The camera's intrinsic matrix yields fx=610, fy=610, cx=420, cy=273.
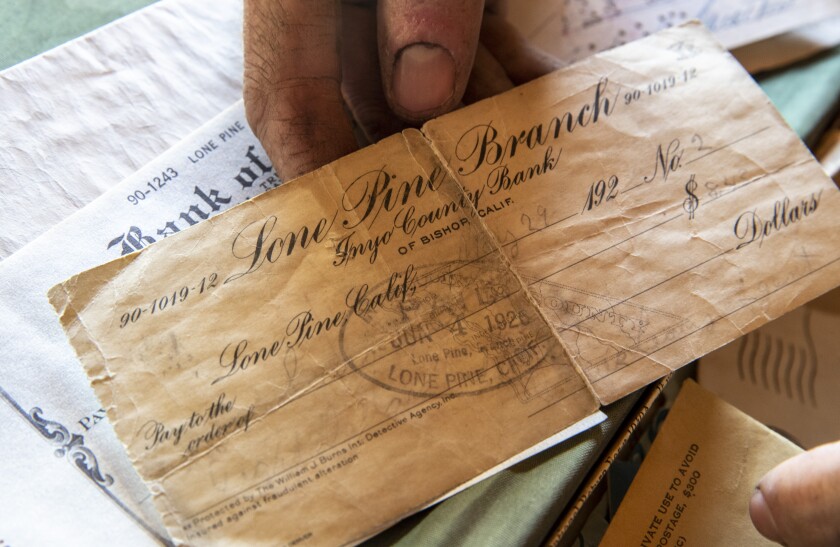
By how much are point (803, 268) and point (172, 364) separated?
1.16 feet

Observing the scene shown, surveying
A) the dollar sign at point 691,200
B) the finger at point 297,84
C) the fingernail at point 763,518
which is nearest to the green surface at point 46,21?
the finger at point 297,84

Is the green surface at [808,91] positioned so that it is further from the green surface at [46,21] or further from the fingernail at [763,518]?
the green surface at [46,21]

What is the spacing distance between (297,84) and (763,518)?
34 cm

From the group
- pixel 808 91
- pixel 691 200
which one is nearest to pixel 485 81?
pixel 691 200

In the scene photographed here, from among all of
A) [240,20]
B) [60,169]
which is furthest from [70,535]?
[240,20]

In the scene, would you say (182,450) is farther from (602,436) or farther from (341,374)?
(602,436)

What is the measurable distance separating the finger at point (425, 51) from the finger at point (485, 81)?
→ 53mm

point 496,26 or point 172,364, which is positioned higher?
point 496,26

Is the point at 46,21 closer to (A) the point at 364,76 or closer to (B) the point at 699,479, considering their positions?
(A) the point at 364,76

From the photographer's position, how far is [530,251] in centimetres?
34

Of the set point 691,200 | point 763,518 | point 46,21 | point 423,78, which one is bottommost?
point 763,518

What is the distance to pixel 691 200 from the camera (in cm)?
36

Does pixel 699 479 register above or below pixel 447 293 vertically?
below

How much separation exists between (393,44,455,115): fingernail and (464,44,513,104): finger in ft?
0.20
